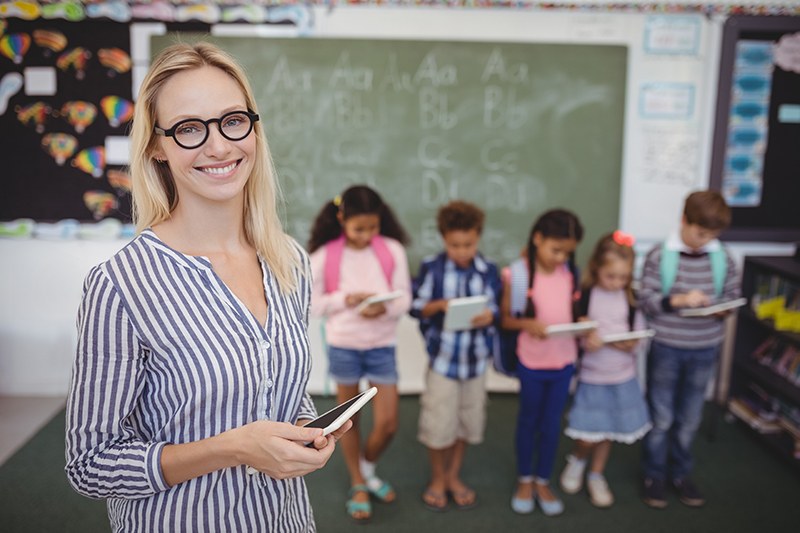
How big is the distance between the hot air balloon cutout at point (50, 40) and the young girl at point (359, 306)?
1.95 metres

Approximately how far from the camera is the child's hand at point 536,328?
264 centimetres

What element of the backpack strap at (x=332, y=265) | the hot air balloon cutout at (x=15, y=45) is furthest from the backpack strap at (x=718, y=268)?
the hot air balloon cutout at (x=15, y=45)

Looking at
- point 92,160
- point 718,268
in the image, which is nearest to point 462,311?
point 718,268

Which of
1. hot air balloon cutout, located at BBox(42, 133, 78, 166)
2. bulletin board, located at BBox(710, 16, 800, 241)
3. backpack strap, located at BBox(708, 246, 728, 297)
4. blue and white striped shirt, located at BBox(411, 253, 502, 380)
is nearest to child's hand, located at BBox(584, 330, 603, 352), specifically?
blue and white striped shirt, located at BBox(411, 253, 502, 380)

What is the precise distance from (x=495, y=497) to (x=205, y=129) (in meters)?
2.36

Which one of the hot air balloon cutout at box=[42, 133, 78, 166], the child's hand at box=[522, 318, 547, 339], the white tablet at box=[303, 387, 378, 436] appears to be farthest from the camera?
the hot air balloon cutout at box=[42, 133, 78, 166]

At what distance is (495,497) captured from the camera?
2939 millimetres

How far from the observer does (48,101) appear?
3.66 meters

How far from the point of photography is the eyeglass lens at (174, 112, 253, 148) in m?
1.08

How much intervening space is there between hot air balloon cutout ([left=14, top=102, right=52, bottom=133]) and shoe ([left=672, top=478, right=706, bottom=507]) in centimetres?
378

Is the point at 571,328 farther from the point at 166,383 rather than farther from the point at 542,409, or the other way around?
the point at 166,383

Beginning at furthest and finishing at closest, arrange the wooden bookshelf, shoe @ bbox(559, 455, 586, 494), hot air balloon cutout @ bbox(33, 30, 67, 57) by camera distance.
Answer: hot air balloon cutout @ bbox(33, 30, 67, 57) → the wooden bookshelf → shoe @ bbox(559, 455, 586, 494)

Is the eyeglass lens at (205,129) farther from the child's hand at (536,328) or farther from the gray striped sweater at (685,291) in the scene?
the gray striped sweater at (685,291)

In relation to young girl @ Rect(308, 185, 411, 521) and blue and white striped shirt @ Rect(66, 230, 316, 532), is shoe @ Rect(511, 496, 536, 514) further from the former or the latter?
blue and white striped shirt @ Rect(66, 230, 316, 532)
